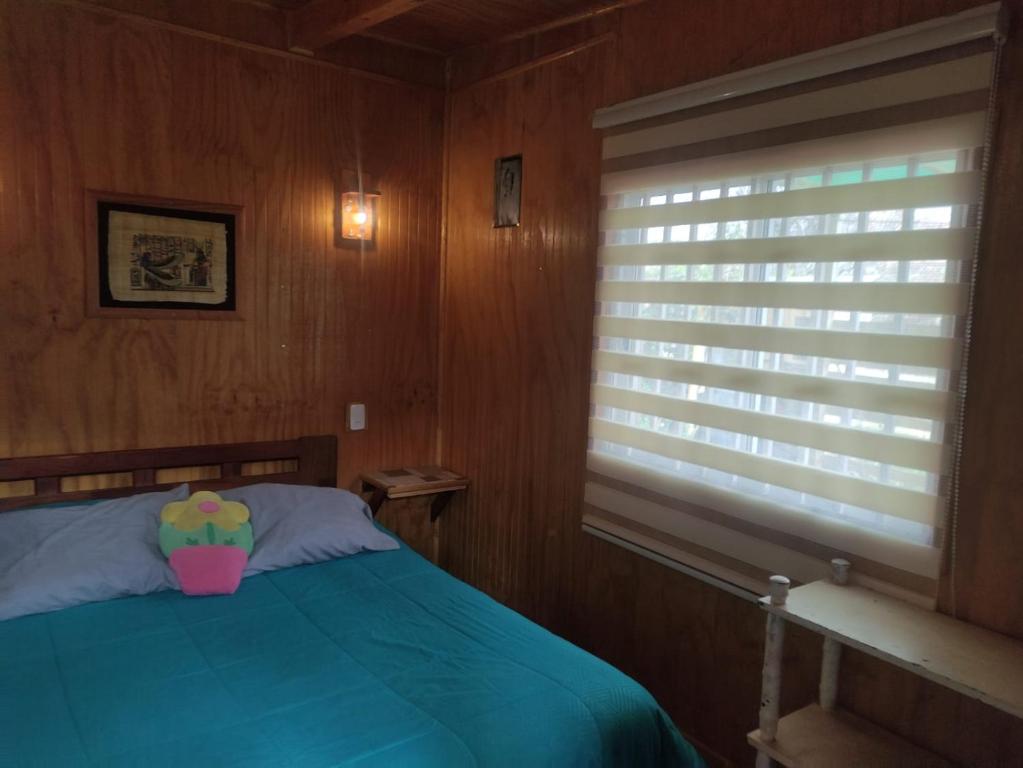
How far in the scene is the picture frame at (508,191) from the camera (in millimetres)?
2898

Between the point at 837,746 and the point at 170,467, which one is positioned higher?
the point at 170,467

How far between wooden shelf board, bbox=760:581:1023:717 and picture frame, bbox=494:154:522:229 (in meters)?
1.81

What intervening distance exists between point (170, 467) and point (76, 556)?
64 cm

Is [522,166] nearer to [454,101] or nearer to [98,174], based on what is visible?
[454,101]

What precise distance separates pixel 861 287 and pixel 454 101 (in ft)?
6.95

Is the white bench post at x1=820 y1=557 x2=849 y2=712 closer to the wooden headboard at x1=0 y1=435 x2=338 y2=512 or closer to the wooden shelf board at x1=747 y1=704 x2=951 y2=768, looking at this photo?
the wooden shelf board at x1=747 y1=704 x2=951 y2=768

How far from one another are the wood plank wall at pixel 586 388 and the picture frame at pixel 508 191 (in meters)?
0.05

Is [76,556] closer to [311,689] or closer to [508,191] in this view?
[311,689]

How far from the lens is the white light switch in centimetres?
312

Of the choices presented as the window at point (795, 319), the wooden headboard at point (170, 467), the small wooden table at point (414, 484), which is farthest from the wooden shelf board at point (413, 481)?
the window at point (795, 319)

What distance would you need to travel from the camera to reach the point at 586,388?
2598 mm

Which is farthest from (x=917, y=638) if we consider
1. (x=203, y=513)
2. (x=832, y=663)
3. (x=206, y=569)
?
(x=203, y=513)

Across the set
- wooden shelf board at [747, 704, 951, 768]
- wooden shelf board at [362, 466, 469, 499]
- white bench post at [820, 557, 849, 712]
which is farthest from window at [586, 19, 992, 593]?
wooden shelf board at [362, 466, 469, 499]

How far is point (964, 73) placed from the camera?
1.59m
